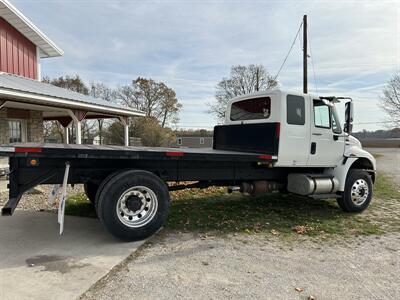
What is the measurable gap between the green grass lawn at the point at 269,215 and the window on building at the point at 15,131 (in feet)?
21.9

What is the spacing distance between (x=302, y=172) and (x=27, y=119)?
11745 mm

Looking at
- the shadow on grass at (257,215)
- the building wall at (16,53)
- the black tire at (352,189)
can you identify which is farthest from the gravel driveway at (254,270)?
the building wall at (16,53)

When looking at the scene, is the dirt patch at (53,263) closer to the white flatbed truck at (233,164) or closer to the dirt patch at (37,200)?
the white flatbed truck at (233,164)

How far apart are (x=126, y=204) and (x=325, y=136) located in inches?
166

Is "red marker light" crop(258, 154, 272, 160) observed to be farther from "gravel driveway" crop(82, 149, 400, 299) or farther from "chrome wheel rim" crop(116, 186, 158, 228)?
"chrome wheel rim" crop(116, 186, 158, 228)

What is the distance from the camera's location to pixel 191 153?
17.3 ft

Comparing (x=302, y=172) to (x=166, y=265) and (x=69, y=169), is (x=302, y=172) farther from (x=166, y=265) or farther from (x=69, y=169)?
(x=69, y=169)

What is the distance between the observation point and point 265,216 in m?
6.46

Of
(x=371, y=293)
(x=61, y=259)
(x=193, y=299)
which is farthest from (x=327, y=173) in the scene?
(x=61, y=259)

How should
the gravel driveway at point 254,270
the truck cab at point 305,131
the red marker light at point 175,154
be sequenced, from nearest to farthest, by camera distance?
the gravel driveway at point 254,270 → the red marker light at point 175,154 → the truck cab at point 305,131

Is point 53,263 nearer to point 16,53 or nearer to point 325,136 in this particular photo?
point 325,136

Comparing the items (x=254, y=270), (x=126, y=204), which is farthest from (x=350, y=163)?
(x=126, y=204)

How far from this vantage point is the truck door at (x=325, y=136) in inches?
253

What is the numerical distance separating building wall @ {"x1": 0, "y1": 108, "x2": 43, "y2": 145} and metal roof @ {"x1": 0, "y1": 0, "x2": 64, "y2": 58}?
3249 mm
